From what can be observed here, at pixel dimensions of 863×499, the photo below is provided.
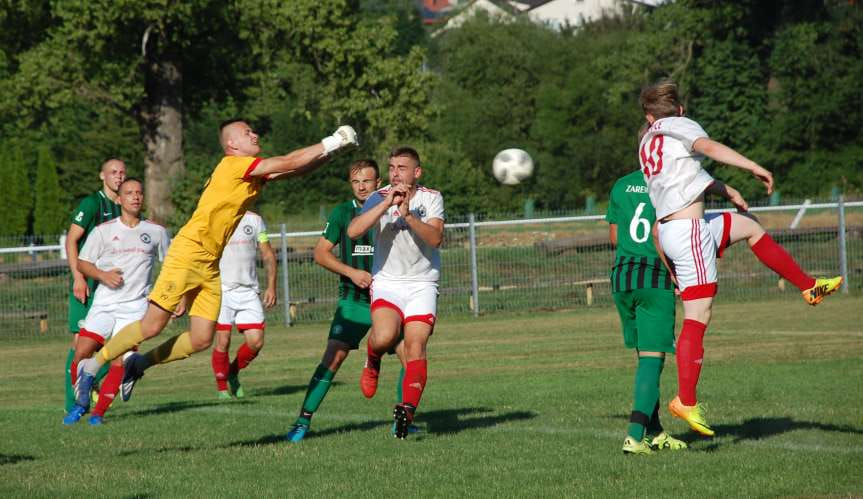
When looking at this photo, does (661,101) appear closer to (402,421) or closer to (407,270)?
(407,270)

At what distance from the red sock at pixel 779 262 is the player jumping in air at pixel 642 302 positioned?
58 centimetres

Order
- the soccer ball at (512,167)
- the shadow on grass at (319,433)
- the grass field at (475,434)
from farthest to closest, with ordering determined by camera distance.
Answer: the soccer ball at (512,167), the shadow on grass at (319,433), the grass field at (475,434)

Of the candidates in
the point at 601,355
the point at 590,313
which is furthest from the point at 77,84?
the point at 601,355

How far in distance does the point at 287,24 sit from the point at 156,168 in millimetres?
5468

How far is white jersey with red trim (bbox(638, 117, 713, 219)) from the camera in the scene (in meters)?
7.41

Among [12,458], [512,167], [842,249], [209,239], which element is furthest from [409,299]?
[842,249]

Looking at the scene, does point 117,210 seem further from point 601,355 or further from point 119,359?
point 601,355

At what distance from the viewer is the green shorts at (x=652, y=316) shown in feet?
25.5

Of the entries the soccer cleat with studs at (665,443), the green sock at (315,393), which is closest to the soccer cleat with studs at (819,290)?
the soccer cleat with studs at (665,443)

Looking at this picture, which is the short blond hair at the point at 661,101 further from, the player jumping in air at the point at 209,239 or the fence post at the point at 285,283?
the fence post at the point at 285,283

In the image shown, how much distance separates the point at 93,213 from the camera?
1197 centimetres

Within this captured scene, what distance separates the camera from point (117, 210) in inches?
477

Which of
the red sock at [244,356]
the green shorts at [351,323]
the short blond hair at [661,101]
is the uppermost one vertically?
the short blond hair at [661,101]

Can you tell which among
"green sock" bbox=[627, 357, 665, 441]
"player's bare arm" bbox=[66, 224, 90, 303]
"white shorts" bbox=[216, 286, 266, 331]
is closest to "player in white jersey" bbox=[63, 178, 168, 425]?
"player's bare arm" bbox=[66, 224, 90, 303]
